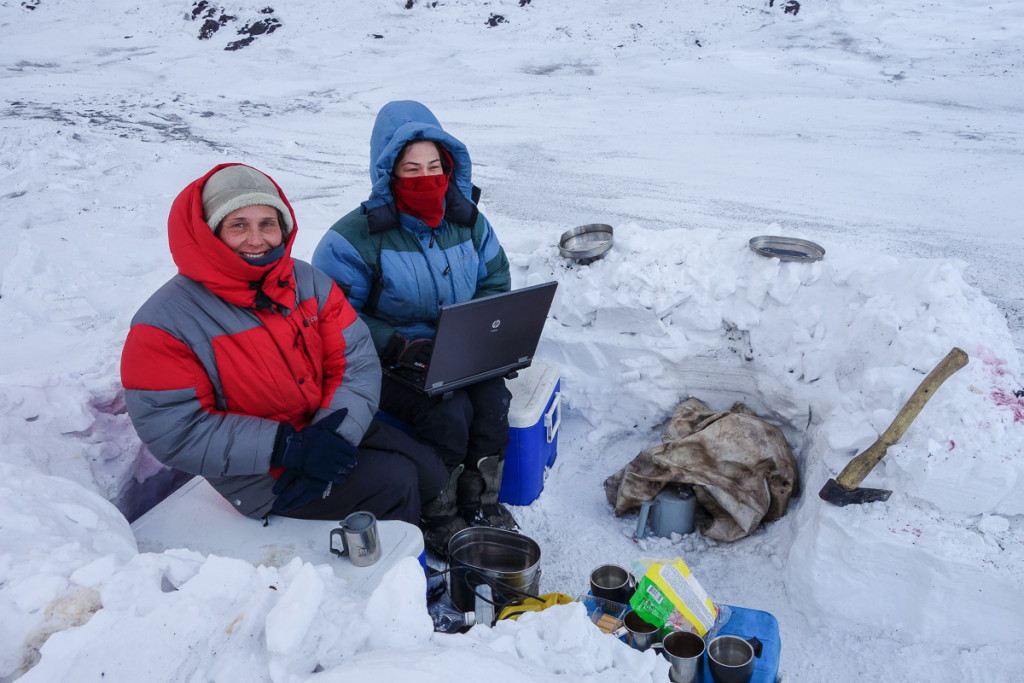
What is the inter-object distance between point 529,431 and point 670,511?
27.9 inches

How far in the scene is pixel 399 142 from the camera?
270 cm

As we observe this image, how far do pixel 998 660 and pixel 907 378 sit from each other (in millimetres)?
1030

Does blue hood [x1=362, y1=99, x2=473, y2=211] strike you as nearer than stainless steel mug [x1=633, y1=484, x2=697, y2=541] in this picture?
Yes

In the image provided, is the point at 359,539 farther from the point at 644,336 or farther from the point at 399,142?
the point at 644,336

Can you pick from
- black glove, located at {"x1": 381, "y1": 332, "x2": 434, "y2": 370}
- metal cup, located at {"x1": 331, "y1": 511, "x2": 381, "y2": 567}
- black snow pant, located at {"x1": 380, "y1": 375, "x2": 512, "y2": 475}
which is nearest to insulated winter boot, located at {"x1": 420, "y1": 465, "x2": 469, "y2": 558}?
black snow pant, located at {"x1": 380, "y1": 375, "x2": 512, "y2": 475}

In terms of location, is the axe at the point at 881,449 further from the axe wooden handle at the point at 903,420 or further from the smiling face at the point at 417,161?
the smiling face at the point at 417,161

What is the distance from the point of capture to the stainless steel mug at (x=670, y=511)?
9.96ft

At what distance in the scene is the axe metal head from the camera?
258cm

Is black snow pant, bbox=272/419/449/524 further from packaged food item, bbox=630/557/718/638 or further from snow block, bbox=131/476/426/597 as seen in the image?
packaged food item, bbox=630/557/718/638

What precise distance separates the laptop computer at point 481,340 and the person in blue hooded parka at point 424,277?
92mm

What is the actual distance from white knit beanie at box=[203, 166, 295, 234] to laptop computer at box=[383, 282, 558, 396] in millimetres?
671

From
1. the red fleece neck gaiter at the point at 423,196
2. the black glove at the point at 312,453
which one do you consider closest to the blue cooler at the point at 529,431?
the red fleece neck gaiter at the point at 423,196

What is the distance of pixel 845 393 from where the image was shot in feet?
10.3

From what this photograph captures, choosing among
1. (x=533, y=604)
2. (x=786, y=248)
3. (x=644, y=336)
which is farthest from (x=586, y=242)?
(x=533, y=604)
